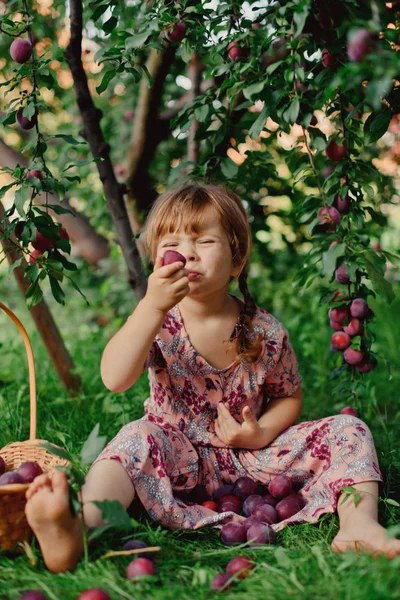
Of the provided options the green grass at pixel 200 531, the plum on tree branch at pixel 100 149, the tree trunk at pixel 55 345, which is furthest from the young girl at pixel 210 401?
the tree trunk at pixel 55 345

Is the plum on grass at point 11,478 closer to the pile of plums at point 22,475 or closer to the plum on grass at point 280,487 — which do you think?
the pile of plums at point 22,475

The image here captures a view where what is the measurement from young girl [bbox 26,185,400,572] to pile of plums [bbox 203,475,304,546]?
0.04 meters

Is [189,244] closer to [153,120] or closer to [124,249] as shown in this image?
[124,249]

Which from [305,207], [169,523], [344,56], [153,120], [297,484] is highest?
[344,56]

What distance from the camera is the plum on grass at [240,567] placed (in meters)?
1.39

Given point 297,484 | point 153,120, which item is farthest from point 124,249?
point 297,484

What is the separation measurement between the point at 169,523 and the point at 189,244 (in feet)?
2.56

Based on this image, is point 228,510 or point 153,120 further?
point 153,120

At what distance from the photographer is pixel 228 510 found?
5.91 feet

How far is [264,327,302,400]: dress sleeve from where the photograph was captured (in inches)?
81.7

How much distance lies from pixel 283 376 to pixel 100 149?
1.15 meters

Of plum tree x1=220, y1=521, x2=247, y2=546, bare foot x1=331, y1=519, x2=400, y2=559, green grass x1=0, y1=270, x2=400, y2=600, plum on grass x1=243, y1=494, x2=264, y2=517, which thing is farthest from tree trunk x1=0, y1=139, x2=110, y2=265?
bare foot x1=331, y1=519, x2=400, y2=559

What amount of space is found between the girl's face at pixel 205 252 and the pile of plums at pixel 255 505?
23.4 inches

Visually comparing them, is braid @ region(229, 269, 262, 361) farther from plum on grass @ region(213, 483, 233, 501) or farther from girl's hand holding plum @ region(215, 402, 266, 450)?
plum on grass @ region(213, 483, 233, 501)
